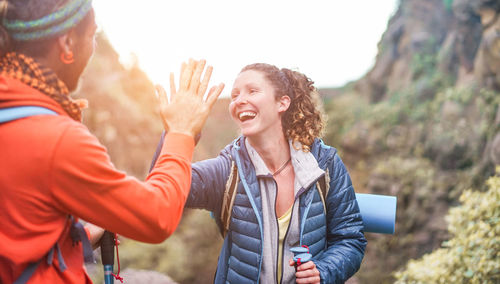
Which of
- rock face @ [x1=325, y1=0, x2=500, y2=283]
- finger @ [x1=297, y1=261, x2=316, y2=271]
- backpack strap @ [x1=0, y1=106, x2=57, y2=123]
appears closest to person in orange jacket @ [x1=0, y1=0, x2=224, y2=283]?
backpack strap @ [x1=0, y1=106, x2=57, y2=123]

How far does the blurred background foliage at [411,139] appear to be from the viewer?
465 cm

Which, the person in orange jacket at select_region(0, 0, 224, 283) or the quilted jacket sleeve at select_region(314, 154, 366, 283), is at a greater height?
the person in orange jacket at select_region(0, 0, 224, 283)

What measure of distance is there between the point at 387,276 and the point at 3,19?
7.69 metres

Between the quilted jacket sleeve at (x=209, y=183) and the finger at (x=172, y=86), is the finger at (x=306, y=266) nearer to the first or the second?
the quilted jacket sleeve at (x=209, y=183)

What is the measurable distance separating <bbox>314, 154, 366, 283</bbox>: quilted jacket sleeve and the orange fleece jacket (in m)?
1.19

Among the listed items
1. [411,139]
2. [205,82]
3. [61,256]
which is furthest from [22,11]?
[411,139]

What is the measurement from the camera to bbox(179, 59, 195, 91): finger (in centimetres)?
124

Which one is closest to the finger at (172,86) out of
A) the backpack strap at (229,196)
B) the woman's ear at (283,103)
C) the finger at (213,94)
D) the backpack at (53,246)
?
the finger at (213,94)

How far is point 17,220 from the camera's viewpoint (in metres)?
0.93

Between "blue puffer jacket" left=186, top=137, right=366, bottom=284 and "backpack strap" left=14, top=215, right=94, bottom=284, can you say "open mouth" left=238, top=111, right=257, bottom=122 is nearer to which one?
"blue puffer jacket" left=186, top=137, right=366, bottom=284

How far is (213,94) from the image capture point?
4.16 feet

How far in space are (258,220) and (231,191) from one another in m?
0.20

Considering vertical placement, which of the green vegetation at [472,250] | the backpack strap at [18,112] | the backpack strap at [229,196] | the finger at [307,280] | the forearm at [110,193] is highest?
the backpack strap at [18,112]

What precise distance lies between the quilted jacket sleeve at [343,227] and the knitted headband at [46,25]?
4.88 feet
